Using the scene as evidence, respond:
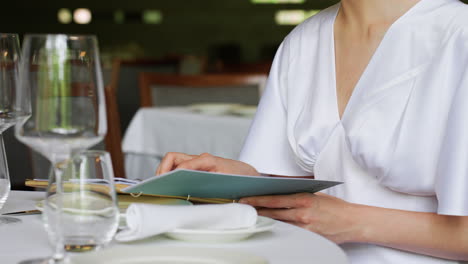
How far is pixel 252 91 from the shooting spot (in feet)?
11.9

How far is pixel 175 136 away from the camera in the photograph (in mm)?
2986

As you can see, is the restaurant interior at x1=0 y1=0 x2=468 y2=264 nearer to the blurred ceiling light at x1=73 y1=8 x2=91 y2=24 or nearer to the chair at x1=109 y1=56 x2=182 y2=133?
the chair at x1=109 y1=56 x2=182 y2=133

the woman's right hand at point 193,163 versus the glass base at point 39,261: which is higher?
the woman's right hand at point 193,163

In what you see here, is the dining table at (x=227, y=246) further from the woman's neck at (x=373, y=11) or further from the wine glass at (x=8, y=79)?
the woman's neck at (x=373, y=11)

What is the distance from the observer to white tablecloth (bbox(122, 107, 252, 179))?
2.80 meters

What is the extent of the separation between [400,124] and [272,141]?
1.10 feet

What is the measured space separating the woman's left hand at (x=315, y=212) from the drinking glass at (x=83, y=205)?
397 mm

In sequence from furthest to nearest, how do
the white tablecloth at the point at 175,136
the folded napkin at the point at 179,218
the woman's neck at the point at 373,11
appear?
the white tablecloth at the point at 175,136, the woman's neck at the point at 373,11, the folded napkin at the point at 179,218

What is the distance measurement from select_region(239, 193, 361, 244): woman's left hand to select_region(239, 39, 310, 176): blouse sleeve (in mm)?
307

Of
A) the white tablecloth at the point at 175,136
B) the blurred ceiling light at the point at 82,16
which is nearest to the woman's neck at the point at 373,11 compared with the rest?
the white tablecloth at the point at 175,136

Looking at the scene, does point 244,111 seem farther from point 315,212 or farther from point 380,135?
point 315,212

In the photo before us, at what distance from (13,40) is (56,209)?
374 millimetres

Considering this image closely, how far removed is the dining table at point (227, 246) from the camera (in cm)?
85

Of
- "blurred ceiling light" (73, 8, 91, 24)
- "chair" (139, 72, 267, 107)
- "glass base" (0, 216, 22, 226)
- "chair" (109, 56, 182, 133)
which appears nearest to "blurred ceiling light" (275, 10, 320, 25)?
"blurred ceiling light" (73, 8, 91, 24)
